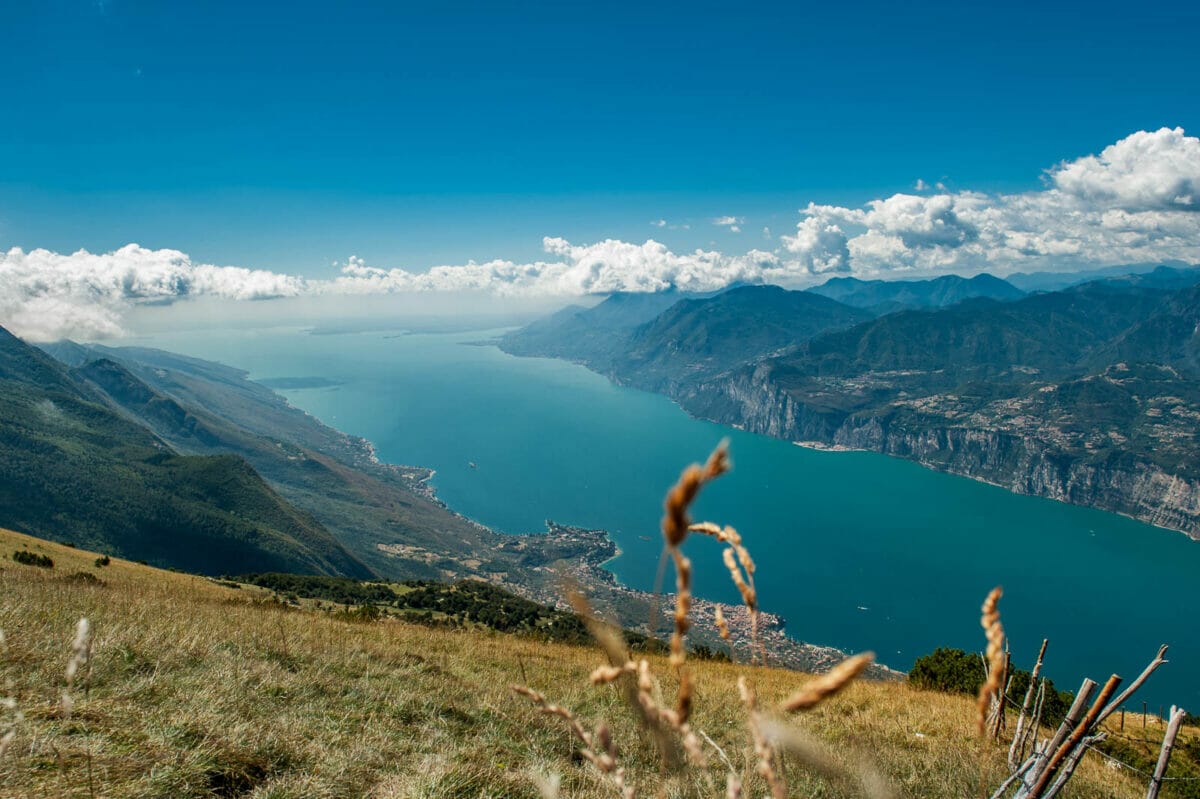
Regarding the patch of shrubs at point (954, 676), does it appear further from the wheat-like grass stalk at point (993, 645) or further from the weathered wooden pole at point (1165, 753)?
the wheat-like grass stalk at point (993, 645)

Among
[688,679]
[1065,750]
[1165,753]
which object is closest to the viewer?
[688,679]

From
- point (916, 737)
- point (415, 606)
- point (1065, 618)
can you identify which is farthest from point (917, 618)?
point (916, 737)

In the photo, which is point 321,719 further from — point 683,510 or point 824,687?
point 683,510

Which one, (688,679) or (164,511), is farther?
(164,511)

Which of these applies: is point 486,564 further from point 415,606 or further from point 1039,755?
point 1039,755

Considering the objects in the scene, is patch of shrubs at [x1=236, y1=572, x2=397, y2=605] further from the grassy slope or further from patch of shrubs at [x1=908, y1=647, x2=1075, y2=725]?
the grassy slope

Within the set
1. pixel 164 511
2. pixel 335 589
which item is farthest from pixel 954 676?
pixel 164 511

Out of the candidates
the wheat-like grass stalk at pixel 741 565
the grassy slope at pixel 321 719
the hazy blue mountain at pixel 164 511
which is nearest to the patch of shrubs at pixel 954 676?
the grassy slope at pixel 321 719
